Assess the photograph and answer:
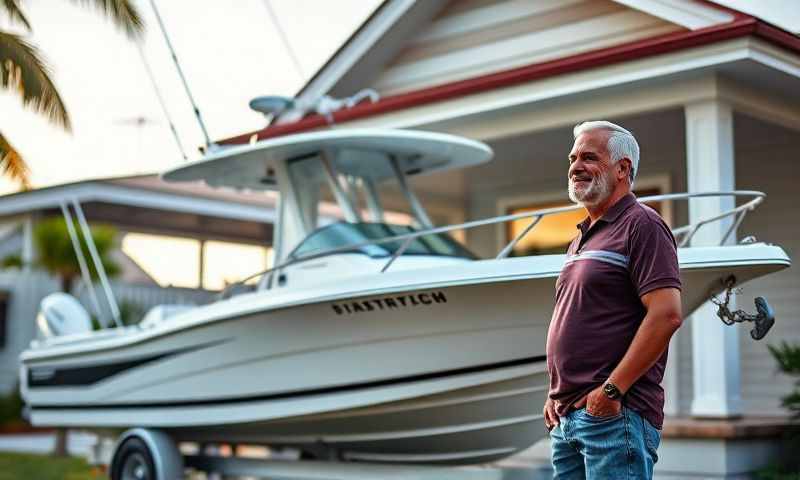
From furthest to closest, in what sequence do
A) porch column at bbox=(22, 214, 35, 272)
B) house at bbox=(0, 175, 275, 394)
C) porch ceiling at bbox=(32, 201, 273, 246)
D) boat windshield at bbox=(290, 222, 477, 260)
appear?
porch ceiling at bbox=(32, 201, 273, 246)
porch column at bbox=(22, 214, 35, 272)
house at bbox=(0, 175, 275, 394)
boat windshield at bbox=(290, 222, 477, 260)

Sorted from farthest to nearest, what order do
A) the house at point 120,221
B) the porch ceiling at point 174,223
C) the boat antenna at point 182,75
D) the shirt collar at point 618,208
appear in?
the porch ceiling at point 174,223
the house at point 120,221
the boat antenna at point 182,75
the shirt collar at point 618,208

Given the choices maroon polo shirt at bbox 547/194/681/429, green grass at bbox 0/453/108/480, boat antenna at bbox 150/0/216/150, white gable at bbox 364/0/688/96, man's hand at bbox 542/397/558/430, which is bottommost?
green grass at bbox 0/453/108/480

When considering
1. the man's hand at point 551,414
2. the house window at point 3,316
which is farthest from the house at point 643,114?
the house window at point 3,316

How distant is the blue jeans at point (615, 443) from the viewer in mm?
3412

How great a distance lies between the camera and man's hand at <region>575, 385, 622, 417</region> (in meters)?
3.39

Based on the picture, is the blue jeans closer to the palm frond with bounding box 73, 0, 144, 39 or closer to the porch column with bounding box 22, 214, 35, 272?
the palm frond with bounding box 73, 0, 144, 39

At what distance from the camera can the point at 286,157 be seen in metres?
8.84

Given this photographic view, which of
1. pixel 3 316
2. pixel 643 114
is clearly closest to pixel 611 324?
pixel 643 114

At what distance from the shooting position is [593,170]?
365 cm

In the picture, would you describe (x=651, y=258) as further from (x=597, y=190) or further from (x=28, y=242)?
(x=28, y=242)

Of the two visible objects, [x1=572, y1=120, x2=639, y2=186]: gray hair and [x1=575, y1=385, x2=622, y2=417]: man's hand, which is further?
[x1=572, y1=120, x2=639, y2=186]: gray hair

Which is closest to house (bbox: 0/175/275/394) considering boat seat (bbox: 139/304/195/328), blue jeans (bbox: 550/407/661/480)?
boat seat (bbox: 139/304/195/328)

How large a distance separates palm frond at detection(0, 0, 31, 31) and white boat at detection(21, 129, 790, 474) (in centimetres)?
453

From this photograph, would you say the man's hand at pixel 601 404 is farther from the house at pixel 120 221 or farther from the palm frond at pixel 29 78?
the house at pixel 120 221
